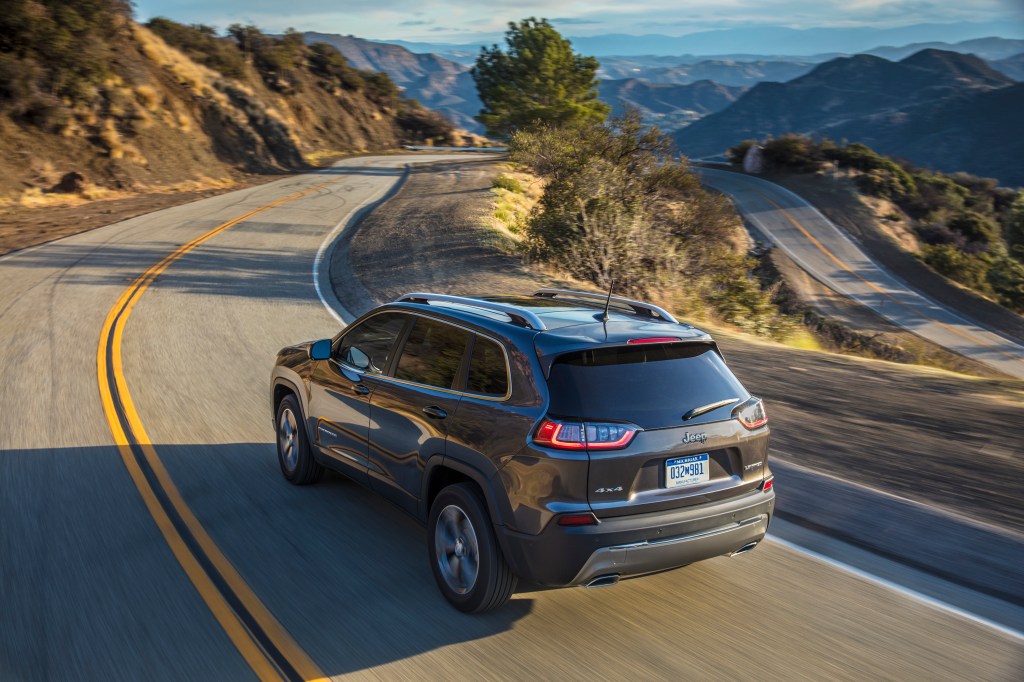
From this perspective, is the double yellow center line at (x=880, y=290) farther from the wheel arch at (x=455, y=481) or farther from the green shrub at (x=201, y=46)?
the wheel arch at (x=455, y=481)

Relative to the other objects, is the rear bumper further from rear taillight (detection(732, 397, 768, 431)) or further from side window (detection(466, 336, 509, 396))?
side window (detection(466, 336, 509, 396))

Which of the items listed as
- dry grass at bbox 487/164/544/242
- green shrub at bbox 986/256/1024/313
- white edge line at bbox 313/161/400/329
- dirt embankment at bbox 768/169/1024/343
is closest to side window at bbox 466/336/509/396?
white edge line at bbox 313/161/400/329

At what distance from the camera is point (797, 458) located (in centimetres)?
704

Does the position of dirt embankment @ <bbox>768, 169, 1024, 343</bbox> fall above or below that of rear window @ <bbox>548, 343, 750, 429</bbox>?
below

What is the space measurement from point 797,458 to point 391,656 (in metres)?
4.36

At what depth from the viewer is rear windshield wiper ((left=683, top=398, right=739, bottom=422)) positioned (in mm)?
4095

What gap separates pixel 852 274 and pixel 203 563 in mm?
51501

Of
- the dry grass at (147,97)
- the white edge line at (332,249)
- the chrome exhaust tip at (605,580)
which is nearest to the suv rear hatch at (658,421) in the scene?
the chrome exhaust tip at (605,580)

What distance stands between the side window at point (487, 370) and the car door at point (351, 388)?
91 centimetres

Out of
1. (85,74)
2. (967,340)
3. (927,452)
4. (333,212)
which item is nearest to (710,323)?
(927,452)

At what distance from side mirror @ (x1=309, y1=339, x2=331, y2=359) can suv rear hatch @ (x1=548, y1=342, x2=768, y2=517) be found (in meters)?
2.28

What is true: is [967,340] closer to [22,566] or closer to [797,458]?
[797,458]

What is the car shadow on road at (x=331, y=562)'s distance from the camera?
4168mm

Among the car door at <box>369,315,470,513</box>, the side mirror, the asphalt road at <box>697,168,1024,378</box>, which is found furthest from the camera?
the asphalt road at <box>697,168,1024,378</box>
